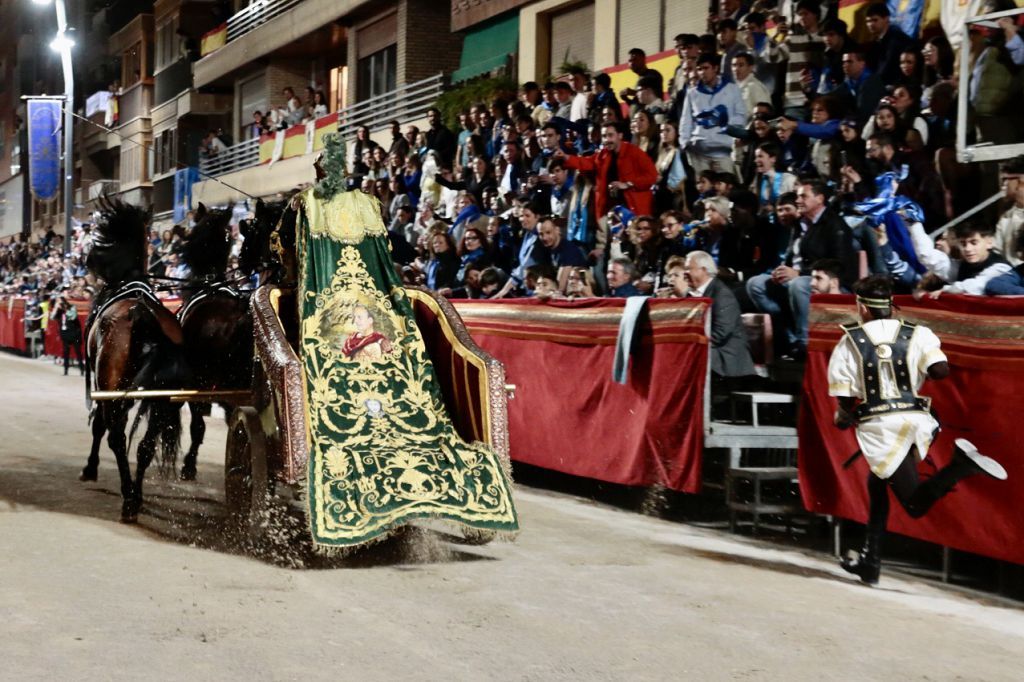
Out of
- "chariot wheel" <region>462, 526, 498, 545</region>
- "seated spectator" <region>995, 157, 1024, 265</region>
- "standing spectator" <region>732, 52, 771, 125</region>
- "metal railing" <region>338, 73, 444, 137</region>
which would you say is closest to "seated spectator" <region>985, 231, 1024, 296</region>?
"seated spectator" <region>995, 157, 1024, 265</region>

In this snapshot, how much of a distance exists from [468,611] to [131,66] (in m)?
50.0

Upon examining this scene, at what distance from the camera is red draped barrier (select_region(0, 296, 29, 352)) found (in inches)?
1283

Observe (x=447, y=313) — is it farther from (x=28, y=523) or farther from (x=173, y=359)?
(x=28, y=523)

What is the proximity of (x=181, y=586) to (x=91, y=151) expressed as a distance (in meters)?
52.7

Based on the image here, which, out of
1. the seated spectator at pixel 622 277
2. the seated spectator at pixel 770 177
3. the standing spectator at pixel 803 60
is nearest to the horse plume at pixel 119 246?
the seated spectator at pixel 622 277

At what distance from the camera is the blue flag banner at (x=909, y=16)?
11305 millimetres

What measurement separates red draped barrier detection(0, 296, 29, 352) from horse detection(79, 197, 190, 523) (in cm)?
2368

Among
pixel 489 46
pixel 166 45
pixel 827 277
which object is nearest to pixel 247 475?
pixel 827 277

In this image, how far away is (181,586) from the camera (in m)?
6.87

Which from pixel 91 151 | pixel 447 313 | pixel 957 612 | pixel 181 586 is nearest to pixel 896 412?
pixel 957 612

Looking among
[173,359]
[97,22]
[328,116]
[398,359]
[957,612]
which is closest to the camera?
[957,612]

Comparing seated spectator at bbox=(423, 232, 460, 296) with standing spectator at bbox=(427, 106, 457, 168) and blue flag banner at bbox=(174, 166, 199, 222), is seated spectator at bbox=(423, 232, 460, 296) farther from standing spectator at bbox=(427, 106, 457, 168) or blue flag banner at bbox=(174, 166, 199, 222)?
blue flag banner at bbox=(174, 166, 199, 222)

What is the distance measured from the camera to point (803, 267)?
9938 mm

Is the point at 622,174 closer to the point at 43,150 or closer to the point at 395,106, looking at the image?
the point at 395,106
